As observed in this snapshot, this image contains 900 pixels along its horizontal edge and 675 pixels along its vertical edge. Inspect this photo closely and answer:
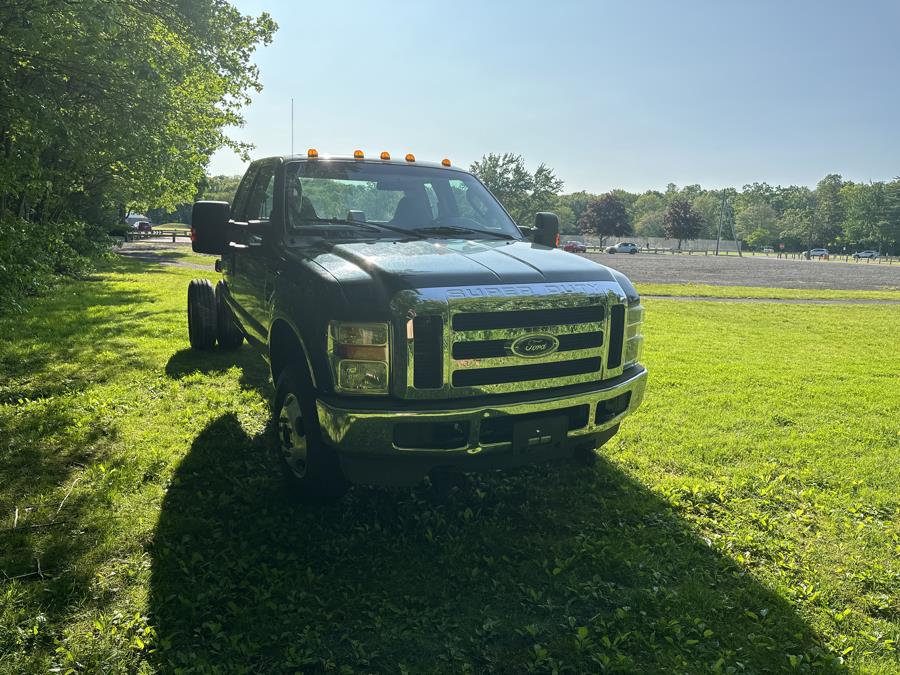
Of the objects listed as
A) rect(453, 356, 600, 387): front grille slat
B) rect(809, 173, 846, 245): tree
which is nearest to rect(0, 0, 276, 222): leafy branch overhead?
rect(453, 356, 600, 387): front grille slat

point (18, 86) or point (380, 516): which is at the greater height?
point (18, 86)

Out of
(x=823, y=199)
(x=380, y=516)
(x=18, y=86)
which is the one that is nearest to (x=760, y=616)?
(x=380, y=516)

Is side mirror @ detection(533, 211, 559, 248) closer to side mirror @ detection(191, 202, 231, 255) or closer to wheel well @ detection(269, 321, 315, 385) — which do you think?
wheel well @ detection(269, 321, 315, 385)

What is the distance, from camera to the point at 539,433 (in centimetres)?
342

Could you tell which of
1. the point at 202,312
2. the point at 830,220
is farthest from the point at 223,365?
the point at 830,220

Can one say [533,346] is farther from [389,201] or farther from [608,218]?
[608,218]

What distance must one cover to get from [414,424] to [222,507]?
167cm

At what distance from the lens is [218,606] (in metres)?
3.04

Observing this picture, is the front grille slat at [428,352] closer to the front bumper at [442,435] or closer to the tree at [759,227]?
the front bumper at [442,435]

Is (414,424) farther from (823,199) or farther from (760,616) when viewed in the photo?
(823,199)

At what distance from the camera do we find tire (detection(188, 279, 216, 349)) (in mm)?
7988

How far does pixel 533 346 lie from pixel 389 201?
195cm

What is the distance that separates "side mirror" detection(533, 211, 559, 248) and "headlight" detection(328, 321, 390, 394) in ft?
8.20

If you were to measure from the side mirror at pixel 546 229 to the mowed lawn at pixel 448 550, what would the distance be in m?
1.83
